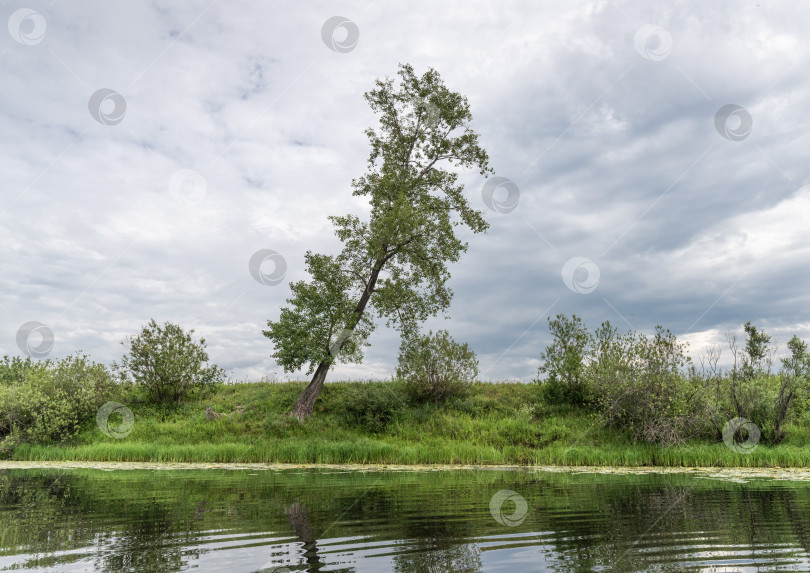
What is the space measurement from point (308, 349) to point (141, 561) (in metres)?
24.8

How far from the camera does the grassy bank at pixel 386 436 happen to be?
89.0 ft

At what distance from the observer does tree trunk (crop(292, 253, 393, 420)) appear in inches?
1356

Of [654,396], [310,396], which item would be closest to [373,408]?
[310,396]

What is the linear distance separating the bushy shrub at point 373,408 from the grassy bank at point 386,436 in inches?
2.6

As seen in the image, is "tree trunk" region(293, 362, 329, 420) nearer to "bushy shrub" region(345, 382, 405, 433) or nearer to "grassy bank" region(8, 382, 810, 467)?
"grassy bank" region(8, 382, 810, 467)

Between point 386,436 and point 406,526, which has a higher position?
point 386,436

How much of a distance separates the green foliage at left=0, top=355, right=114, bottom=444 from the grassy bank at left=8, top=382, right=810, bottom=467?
92 centimetres

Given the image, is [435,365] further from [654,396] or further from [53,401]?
[53,401]

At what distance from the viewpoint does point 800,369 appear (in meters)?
29.1

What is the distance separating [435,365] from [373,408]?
501cm

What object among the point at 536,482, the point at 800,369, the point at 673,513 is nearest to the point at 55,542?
the point at 673,513

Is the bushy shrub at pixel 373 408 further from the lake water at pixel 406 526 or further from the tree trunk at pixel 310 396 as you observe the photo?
the lake water at pixel 406 526

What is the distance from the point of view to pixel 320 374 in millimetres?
35625

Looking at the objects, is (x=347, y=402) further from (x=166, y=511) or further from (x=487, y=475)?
(x=166, y=511)
